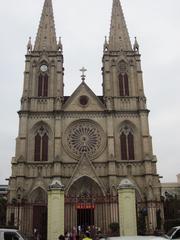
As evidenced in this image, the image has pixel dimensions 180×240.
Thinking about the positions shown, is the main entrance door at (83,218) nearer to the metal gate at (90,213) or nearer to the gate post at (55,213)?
the metal gate at (90,213)

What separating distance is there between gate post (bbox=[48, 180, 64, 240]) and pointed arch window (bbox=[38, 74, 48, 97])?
2296 cm

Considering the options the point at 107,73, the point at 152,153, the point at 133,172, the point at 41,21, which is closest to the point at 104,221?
the point at 133,172

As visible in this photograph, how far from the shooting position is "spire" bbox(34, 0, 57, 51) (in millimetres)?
47591

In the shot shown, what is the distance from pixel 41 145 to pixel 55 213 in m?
19.9

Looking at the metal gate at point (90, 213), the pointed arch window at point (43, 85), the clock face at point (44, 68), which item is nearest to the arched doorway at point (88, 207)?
the metal gate at point (90, 213)

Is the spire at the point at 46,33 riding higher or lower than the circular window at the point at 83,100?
higher

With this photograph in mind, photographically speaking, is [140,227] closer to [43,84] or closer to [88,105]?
[88,105]

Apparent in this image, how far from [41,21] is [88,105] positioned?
52.4 ft

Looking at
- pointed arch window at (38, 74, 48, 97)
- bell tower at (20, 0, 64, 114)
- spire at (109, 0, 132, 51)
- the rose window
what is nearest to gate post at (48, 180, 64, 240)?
the rose window

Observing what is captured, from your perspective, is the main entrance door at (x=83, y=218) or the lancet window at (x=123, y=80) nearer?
the main entrance door at (x=83, y=218)

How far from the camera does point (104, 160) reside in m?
40.5

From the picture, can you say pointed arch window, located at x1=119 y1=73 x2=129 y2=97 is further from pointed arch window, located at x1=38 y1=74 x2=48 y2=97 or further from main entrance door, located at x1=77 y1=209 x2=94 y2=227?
main entrance door, located at x1=77 y1=209 x2=94 y2=227

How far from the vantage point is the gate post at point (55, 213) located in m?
21.8

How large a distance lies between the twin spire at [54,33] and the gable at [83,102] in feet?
25.6
